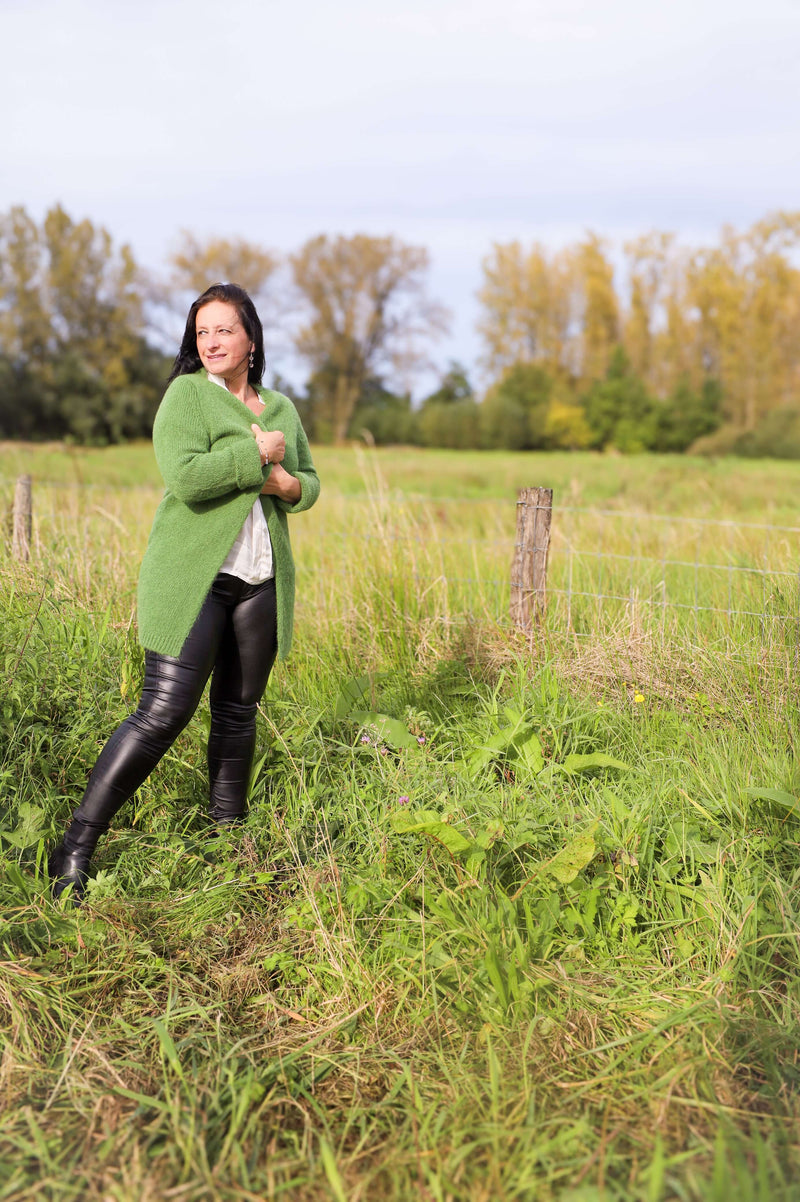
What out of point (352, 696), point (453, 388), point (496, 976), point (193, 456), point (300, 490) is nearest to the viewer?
point (496, 976)

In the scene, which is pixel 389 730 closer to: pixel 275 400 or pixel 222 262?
pixel 275 400

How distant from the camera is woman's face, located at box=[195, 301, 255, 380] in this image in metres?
2.93

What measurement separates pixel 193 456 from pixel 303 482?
0.40 meters

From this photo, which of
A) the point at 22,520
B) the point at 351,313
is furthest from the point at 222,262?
the point at 22,520

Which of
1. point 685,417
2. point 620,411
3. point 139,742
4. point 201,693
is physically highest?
point 620,411

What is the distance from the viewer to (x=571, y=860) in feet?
8.82

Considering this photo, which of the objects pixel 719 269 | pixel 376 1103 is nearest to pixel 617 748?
pixel 376 1103

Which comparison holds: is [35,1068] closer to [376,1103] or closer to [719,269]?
[376,1103]

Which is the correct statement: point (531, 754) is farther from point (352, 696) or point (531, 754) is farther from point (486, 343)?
point (486, 343)

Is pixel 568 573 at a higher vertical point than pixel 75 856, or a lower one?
higher

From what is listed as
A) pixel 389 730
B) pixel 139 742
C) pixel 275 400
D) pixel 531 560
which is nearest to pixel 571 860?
pixel 389 730

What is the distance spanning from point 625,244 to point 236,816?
1860 inches

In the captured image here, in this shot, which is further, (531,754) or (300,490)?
(531,754)

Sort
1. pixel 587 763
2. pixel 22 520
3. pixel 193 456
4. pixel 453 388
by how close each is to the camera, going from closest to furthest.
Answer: pixel 193 456 < pixel 587 763 < pixel 22 520 < pixel 453 388
